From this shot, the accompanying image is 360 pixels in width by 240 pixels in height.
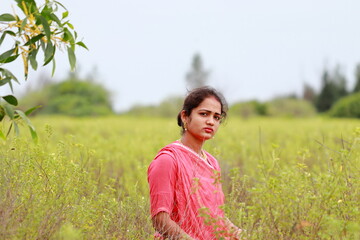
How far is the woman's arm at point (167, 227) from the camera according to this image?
2580mm

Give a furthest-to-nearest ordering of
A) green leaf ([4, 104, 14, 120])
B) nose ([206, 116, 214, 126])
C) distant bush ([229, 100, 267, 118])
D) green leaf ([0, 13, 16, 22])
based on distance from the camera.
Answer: distant bush ([229, 100, 267, 118])
nose ([206, 116, 214, 126])
green leaf ([0, 13, 16, 22])
green leaf ([4, 104, 14, 120])

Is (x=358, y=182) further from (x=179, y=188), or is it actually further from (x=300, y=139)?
(x=300, y=139)

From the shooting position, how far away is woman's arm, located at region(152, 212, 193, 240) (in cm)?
258

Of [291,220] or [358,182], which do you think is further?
[358,182]

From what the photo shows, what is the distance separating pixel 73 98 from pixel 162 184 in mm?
37191

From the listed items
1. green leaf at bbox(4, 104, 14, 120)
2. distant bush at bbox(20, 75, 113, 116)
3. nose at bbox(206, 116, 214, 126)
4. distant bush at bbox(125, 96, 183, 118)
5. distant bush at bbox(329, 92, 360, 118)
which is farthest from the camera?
distant bush at bbox(125, 96, 183, 118)

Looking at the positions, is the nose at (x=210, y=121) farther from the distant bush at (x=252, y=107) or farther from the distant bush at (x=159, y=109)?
the distant bush at (x=159, y=109)

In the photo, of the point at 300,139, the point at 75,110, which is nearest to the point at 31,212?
the point at 300,139

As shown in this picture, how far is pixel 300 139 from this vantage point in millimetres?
11109

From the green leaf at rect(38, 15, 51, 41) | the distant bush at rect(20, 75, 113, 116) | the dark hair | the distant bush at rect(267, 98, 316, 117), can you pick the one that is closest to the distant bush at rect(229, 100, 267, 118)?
the distant bush at rect(267, 98, 316, 117)

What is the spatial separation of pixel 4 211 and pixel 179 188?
87 centimetres

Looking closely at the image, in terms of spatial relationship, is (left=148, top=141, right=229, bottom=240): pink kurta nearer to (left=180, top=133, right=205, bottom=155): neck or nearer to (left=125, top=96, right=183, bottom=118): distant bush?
(left=180, top=133, right=205, bottom=155): neck

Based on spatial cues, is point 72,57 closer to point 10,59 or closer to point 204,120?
point 10,59

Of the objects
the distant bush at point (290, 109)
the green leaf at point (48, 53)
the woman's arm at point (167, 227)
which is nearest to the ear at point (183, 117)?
the woman's arm at point (167, 227)
